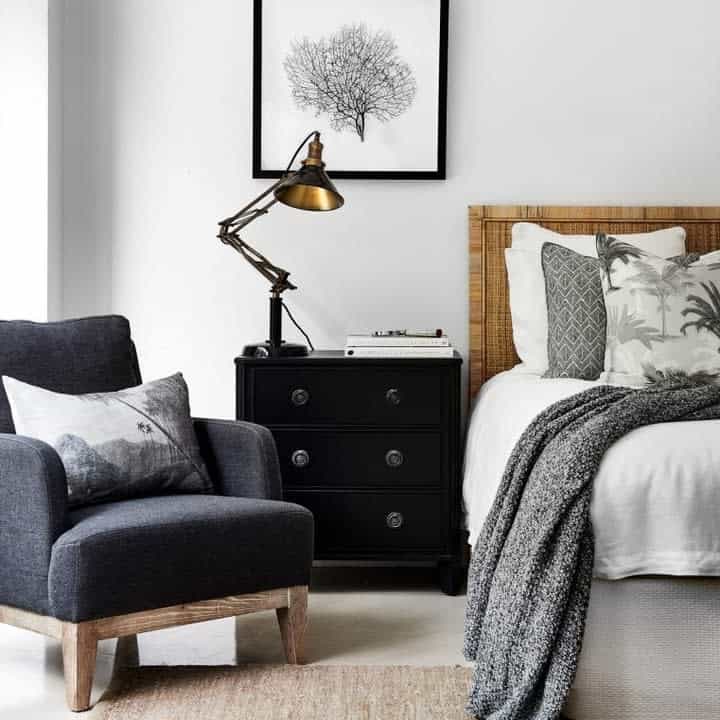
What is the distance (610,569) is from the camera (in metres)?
2.27

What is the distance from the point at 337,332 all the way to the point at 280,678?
155 cm

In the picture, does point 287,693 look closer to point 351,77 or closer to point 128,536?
point 128,536

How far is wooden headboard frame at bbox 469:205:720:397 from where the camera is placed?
13.0 ft

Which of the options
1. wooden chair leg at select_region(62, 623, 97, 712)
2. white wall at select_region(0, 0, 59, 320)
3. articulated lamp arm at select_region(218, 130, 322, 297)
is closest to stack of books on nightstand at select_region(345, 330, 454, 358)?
articulated lamp arm at select_region(218, 130, 322, 297)

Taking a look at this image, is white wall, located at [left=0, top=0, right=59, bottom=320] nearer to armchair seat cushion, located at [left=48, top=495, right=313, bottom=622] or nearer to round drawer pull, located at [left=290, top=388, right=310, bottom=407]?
round drawer pull, located at [left=290, top=388, right=310, bottom=407]

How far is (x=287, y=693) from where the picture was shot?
8.61ft

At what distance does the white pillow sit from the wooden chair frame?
49.9 inches

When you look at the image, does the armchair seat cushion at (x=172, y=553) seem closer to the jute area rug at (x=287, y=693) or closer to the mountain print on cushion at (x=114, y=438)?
the mountain print on cushion at (x=114, y=438)

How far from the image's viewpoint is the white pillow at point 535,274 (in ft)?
12.2

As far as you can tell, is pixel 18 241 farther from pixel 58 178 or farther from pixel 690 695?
pixel 690 695

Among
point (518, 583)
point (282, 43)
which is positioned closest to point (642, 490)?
point (518, 583)

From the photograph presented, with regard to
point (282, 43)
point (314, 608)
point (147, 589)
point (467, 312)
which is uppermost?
point (282, 43)

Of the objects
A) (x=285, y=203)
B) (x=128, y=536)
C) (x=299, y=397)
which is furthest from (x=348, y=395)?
(x=128, y=536)

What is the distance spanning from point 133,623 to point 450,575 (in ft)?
4.27
